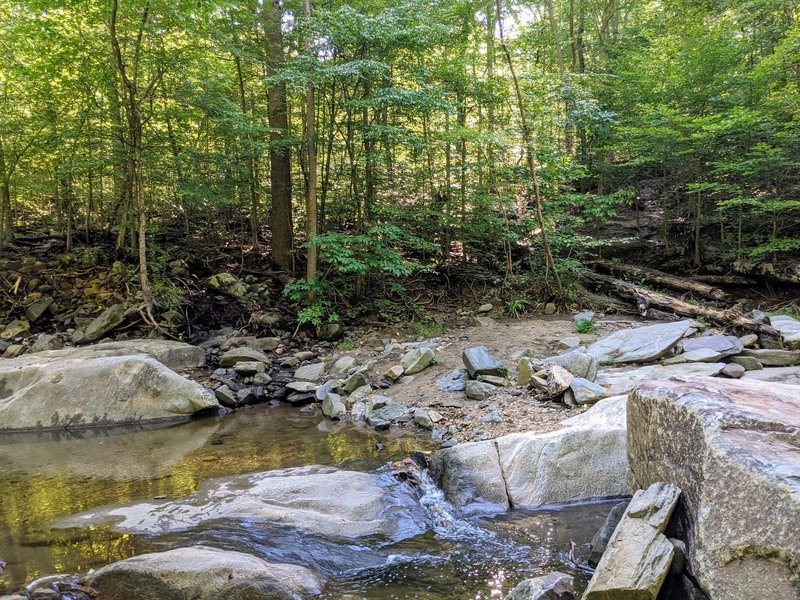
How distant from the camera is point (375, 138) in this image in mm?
9406

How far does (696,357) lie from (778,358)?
3.18 feet

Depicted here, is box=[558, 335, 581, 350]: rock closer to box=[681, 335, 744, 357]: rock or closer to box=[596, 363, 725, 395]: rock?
box=[596, 363, 725, 395]: rock

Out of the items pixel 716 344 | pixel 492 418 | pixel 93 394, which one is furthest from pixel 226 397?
pixel 716 344

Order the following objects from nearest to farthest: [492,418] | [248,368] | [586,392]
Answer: [586,392] < [492,418] < [248,368]

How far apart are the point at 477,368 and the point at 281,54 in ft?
26.8

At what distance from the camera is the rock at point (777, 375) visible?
520 cm

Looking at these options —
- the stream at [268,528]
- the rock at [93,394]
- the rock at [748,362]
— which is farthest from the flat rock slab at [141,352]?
the rock at [748,362]

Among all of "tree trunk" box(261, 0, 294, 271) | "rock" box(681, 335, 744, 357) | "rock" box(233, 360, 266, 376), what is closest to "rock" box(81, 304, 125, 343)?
"rock" box(233, 360, 266, 376)

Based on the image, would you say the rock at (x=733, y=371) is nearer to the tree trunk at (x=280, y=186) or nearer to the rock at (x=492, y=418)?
the rock at (x=492, y=418)

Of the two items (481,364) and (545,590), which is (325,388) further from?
(545,590)

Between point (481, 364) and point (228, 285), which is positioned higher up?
point (228, 285)

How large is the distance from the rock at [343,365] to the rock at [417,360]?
3.24 feet

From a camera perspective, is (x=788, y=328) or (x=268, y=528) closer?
(x=268, y=528)

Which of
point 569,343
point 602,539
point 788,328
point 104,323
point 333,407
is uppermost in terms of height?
point 104,323
